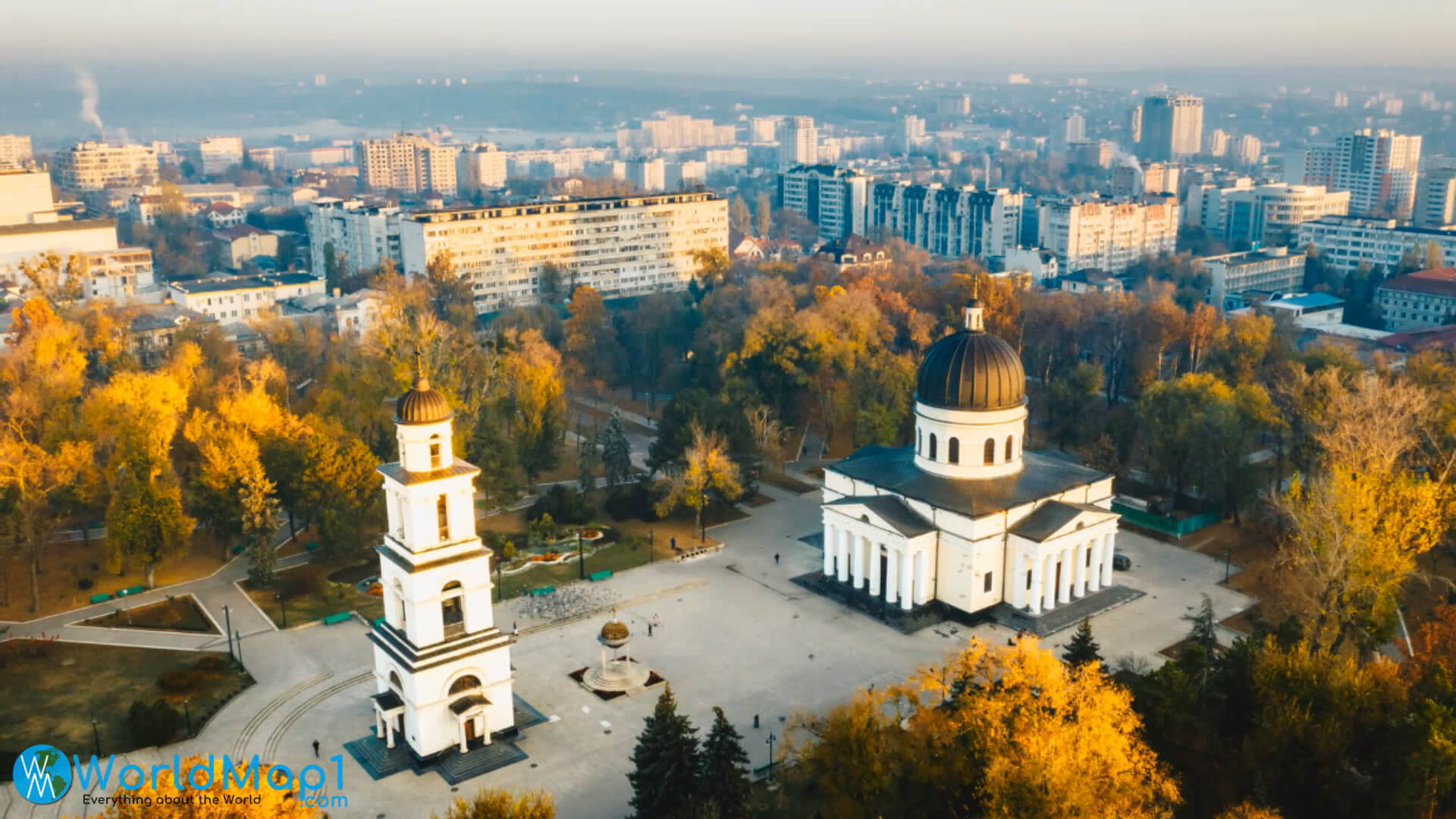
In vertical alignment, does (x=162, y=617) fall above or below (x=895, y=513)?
below

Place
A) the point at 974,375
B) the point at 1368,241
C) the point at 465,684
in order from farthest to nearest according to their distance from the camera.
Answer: the point at 1368,241, the point at 974,375, the point at 465,684

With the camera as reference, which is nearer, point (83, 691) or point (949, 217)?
point (83, 691)

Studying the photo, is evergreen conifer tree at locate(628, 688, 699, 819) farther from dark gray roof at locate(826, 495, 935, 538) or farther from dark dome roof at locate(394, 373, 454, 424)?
dark gray roof at locate(826, 495, 935, 538)

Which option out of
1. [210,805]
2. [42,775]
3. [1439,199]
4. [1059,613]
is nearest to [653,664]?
[1059,613]

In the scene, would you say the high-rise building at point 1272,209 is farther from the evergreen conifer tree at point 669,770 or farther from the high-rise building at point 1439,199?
the evergreen conifer tree at point 669,770

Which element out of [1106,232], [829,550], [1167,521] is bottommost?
[1167,521]

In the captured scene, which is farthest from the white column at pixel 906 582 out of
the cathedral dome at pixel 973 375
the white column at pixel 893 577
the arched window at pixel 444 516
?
the arched window at pixel 444 516

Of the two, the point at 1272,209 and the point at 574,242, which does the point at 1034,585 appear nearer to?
the point at 574,242
